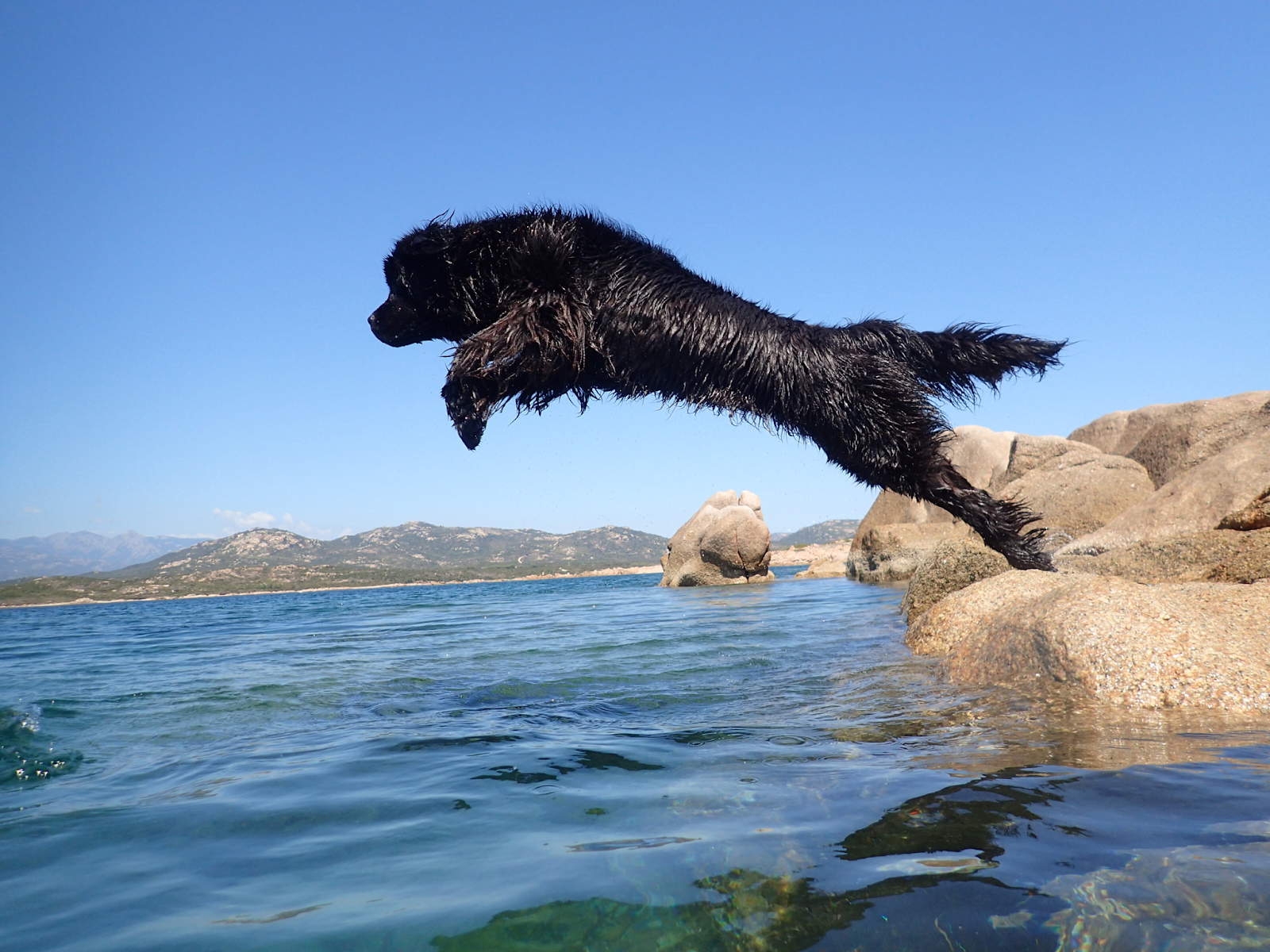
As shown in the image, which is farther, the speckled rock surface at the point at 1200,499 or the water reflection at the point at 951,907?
the speckled rock surface at the point at 1200,499

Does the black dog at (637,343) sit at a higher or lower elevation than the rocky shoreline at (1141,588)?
higher

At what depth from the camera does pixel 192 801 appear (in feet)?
8.21

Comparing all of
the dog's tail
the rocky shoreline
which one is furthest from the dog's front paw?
the rocky shoreline

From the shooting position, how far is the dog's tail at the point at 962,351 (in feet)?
13.5

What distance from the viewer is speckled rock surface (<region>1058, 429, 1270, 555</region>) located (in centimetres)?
654

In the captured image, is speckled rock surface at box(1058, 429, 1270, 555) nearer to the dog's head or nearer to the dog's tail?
the dog's tail

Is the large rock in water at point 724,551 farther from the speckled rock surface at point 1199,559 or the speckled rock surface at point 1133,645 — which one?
the speckled rock surface at point 1133,645

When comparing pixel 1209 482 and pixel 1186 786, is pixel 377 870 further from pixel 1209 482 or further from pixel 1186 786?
pixel 1209 482

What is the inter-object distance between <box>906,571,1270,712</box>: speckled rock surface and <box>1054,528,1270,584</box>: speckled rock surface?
1102 millimetres

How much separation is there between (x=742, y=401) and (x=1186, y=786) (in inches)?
93.5

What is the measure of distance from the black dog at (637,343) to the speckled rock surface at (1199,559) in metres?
2.01

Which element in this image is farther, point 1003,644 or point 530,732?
point 1003,644

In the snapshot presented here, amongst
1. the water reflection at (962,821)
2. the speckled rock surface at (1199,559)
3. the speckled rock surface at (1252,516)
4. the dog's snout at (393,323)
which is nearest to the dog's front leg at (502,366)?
the dog's snout at (393,323)

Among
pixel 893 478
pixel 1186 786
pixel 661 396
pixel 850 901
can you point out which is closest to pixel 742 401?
pixel 661 396
